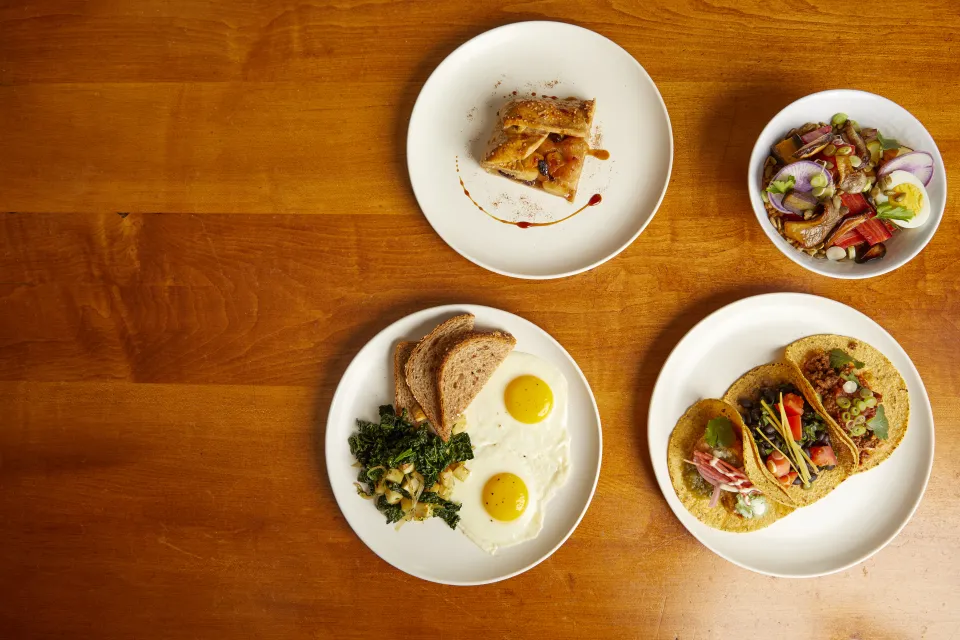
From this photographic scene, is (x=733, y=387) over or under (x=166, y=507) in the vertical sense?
over

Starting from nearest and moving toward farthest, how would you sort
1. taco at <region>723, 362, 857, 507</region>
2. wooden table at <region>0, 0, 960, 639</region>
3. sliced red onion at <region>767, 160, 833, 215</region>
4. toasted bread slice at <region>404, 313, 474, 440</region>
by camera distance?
sliced red onion at <region>767, 160, 833, 215</region>, taco at <region>723, 362, 857, 507</region>, toasted bread slice at <region>404, 313, 474, 440</region>, wooden table at <region>0, 0, 960, 639</region>

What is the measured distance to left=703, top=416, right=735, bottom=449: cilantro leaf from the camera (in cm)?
307

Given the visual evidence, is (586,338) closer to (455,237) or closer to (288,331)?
(455,237)

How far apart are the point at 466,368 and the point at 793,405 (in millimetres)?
1690

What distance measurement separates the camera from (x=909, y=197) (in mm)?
2934

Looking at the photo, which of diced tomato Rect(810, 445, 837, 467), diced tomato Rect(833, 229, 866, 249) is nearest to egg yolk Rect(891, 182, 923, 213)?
diced tomato Rect(833, 229, 866, 249)

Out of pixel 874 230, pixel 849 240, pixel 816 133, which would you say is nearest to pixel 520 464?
pixel 849 240

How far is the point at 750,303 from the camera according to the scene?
3.15 metres

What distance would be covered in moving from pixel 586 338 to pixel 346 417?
1375mm

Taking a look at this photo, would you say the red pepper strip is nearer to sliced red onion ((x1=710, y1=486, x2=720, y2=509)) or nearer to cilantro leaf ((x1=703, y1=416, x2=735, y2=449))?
cilantro leaf ((x1=703, y1=416, x2=735, y2=449))

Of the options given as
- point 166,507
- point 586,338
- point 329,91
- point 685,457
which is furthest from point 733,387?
point 166,507

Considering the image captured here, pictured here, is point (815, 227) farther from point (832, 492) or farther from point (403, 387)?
point (403, 387)

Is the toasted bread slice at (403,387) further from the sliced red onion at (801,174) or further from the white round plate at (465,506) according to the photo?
the sliced red onion at (801,174)

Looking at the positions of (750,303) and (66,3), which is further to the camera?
(66,3)
